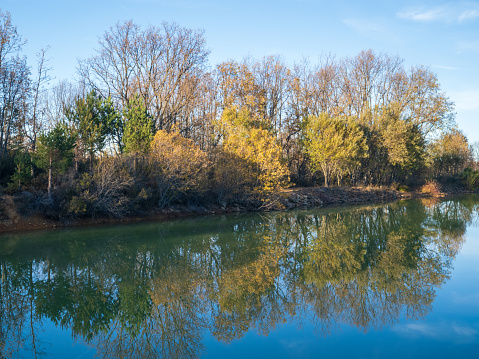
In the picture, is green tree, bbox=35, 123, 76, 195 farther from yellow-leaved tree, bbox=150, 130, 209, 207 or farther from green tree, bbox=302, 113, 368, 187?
green tree, bbox=302, 113, 368, 187

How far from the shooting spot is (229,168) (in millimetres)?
26703

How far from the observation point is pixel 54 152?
20.4 meters

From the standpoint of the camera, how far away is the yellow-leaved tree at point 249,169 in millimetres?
26828

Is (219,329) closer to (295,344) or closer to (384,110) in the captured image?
(295,344)

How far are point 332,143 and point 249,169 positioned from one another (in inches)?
469

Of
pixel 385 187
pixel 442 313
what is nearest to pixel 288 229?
pixel 442 313

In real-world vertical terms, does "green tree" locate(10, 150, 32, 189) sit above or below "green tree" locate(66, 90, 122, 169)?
below

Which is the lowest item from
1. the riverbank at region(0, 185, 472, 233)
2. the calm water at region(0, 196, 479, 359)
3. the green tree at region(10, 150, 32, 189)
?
the calm water at region(0, 196, 479, 359)

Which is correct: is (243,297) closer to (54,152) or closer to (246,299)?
(246,299)

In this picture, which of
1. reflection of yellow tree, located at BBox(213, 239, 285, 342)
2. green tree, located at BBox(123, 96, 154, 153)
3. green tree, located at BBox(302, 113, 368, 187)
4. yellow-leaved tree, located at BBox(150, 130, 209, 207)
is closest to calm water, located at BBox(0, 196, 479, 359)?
reflection of yellow tree, located at BBox(213, 239, 285, 342)

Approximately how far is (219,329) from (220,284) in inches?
99.4

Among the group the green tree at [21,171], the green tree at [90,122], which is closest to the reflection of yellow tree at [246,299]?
the green tree at [21,171]

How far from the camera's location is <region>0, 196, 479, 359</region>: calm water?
635cm

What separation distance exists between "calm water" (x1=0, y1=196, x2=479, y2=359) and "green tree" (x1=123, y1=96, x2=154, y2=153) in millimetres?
9837
